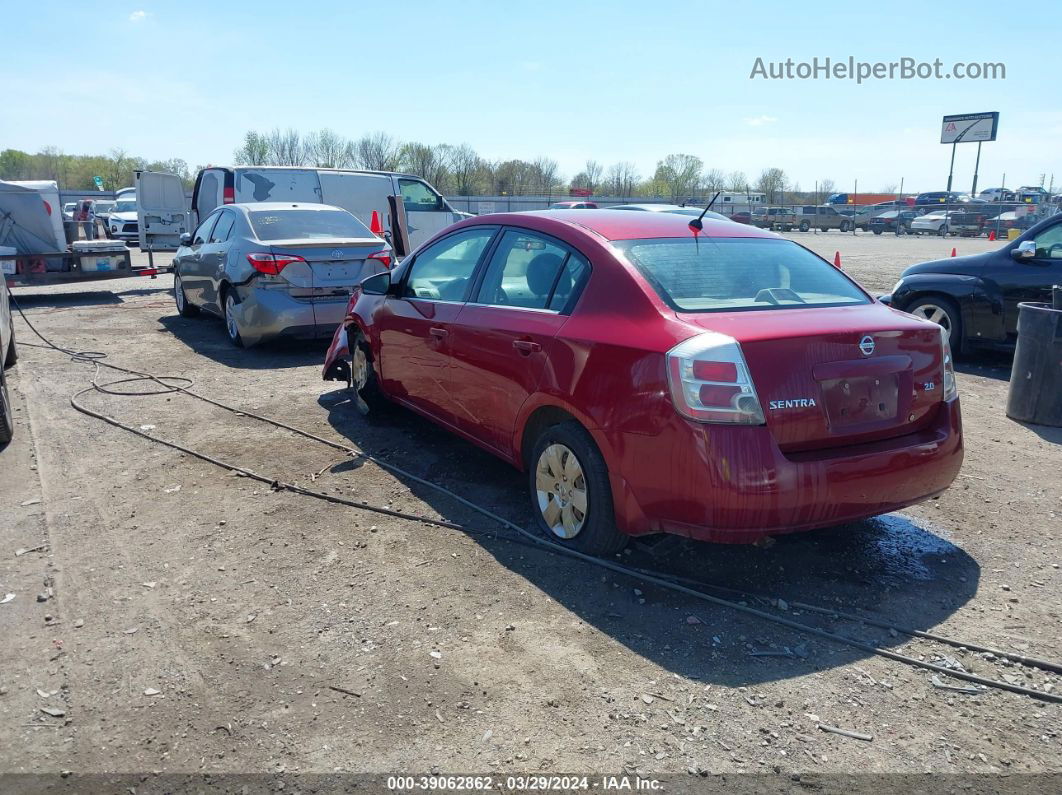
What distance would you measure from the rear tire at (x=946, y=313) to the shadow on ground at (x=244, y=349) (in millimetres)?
6776

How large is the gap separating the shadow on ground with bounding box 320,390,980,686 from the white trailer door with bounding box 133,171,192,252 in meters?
14.7

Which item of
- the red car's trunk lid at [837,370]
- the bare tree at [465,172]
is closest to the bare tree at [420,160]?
the bare tree at [465,172]

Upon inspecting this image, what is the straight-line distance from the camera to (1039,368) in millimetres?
6758

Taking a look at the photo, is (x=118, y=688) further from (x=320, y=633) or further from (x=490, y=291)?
(x=490, y=291)

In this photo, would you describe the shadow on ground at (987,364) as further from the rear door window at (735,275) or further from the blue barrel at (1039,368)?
the rear door window at (735,275)

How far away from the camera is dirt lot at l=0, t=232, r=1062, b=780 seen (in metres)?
2.75

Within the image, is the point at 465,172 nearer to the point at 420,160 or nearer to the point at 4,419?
the point at 420,160

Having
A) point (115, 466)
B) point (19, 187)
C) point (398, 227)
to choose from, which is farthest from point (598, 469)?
Answer: point (19, 187)

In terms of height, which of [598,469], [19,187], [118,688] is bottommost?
[118,688]

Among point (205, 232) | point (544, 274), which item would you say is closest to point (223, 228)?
point (205, 232)

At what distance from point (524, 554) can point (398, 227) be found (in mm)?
11168

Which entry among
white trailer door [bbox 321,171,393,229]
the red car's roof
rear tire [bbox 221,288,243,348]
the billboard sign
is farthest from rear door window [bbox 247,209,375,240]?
the billboard sign

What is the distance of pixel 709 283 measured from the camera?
4.11 meters

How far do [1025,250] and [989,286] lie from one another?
0.48m
